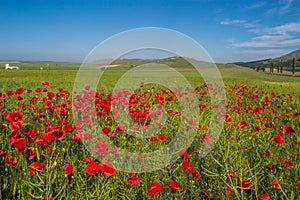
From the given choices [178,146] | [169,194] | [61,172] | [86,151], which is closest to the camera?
[169,194]

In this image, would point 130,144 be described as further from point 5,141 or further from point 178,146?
point 5,141

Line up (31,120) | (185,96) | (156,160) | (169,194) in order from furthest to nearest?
(185,96), (31,120), (156,160), (169,194)

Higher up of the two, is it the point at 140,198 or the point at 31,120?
the point at 31,120

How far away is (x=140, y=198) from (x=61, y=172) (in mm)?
704

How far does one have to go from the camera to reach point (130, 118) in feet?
12.8

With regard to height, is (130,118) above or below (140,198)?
above

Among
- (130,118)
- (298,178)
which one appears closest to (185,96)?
(130,118)

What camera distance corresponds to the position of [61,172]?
2348 mm

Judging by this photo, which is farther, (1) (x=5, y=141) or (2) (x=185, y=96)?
(2) (x=185, y=96)

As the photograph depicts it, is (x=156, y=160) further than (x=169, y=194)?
Yes

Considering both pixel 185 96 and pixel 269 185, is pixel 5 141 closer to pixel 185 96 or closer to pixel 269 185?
pixel 269 185

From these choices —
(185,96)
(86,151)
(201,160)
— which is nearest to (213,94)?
(185,96)

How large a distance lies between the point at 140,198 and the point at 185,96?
390cm

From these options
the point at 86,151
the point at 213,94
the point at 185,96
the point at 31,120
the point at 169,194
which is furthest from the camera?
the point at 213,94
